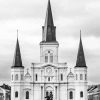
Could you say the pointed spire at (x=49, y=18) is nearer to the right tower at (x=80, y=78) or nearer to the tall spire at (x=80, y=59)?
the tall spire at (x=80, y=59)

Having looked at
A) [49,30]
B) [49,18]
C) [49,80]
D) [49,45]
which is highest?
[49,18]

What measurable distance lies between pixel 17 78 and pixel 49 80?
7.38 meters

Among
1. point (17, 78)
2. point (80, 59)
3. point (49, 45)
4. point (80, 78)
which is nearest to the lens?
point (80, 78)

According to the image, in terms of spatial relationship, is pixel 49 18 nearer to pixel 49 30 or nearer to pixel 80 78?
pixel 49 30

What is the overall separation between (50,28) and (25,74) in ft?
40.5

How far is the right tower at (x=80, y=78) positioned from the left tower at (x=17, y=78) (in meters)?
12.6

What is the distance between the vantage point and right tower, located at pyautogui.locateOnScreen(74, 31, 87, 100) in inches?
4820

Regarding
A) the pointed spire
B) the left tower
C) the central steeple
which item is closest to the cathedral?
the left tower

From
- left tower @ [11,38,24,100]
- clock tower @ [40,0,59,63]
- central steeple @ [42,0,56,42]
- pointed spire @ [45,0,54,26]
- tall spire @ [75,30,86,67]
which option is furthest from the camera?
pointed spire @ [45,0,54,26]

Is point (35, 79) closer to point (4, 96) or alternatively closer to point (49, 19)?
point (49, 19)

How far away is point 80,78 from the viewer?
12300 cm

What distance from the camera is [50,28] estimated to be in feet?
415

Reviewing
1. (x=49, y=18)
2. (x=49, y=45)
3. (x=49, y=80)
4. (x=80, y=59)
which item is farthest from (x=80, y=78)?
(x=49, y=18)

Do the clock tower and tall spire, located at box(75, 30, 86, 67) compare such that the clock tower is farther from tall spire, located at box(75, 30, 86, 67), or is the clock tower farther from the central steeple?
tall spire, located at box(75, 30, 86, 67)
